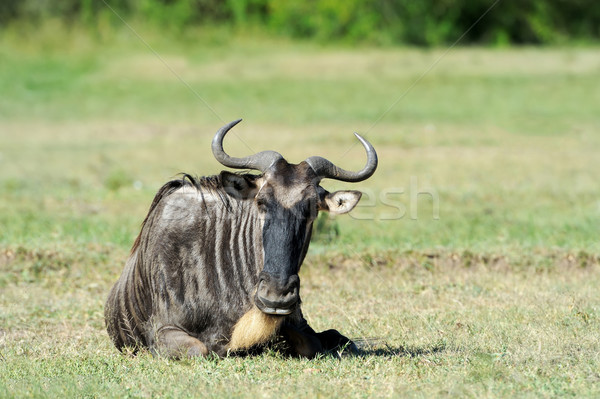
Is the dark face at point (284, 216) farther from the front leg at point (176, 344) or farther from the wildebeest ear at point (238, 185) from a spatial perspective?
the front leg at point (176, 344)

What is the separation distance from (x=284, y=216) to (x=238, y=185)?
2.07 ft

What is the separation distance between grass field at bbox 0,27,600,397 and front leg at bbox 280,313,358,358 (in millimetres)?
204

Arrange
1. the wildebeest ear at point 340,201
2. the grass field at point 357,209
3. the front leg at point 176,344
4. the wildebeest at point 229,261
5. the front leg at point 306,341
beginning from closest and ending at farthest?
the grass field at point 357,209 < the wildebeest at point 229,261 < the front leg at point 176,344 < the front leg at point 306,341 < the wildebeest ear at point 340,201

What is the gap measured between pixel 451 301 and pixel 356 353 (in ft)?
7.89

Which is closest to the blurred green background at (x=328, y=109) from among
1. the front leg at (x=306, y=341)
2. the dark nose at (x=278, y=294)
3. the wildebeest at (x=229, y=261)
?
the wildebeest at (x=229, y=261)

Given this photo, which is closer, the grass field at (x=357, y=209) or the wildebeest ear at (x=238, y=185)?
the grass field at (x=357, y=209)

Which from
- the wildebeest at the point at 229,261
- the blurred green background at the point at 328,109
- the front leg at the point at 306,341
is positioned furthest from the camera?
the blurred green background at the point at 328,109

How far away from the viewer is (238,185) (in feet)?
25.6

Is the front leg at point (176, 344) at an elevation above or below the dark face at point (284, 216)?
below

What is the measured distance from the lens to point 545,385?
654 cm

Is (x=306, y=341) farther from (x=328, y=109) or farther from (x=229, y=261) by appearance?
(x=328, y=109)

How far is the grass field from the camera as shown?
7.18m

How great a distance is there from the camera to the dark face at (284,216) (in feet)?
23.2

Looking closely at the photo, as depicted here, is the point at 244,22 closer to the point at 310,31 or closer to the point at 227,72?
the point at 310,31
